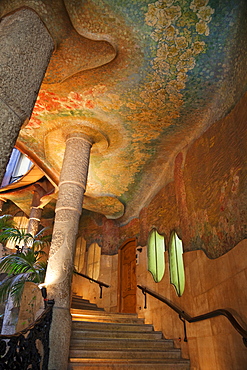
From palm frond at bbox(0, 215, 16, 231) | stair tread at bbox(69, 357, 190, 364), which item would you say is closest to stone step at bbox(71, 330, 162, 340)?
stair tread at bbox(69, 357, 190, 364)

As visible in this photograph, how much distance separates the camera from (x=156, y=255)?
708 cm

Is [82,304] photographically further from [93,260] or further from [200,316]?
[200,316]

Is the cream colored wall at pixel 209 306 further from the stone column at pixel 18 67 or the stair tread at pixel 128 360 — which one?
the stone column at pixel 18 67

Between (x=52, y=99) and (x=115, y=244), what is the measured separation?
19.3ft

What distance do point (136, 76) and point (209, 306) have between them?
396cm

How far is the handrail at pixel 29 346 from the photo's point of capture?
277 centimetres

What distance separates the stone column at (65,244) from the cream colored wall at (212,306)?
2112 millimetres

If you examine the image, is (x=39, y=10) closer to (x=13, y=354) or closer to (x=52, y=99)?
(x=52, y=99)

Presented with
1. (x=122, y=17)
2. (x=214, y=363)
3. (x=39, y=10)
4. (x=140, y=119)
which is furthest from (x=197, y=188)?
(x=39, y=10)

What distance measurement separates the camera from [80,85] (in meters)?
4.86

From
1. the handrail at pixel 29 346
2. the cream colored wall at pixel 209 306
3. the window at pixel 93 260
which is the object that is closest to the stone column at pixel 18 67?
the handrail at pixel 29 346

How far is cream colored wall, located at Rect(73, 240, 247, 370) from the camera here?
3.48 metres

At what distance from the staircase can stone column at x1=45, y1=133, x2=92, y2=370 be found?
43 centimetres

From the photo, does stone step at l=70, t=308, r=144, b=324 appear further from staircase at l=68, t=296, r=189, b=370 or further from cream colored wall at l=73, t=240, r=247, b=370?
cream colored wall at l=73, t=240, r=247, b=370
